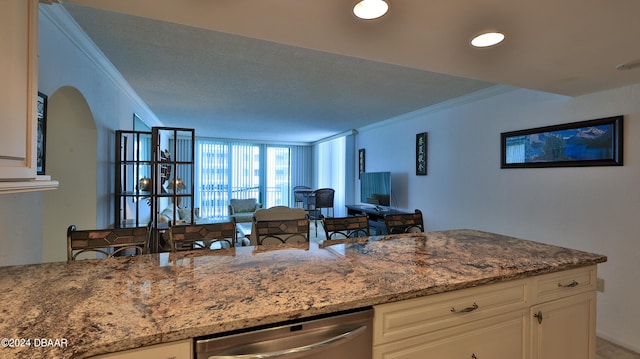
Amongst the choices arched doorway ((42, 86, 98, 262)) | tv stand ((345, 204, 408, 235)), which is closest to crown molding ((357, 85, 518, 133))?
tv stand ((345, 204, 408, 235))

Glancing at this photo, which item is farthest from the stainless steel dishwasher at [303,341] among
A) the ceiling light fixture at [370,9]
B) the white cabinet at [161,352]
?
the ceiling light fixture at [370,9]

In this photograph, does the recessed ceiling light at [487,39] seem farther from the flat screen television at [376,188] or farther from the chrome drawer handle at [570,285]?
the flat screen television at [376,188]

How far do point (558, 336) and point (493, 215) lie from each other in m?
2.13

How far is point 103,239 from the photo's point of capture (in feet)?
5.01

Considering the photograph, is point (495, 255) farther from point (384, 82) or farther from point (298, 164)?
point (298, 164)

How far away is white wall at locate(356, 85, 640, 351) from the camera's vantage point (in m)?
2.29

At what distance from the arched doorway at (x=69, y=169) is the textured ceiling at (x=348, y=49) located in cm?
66

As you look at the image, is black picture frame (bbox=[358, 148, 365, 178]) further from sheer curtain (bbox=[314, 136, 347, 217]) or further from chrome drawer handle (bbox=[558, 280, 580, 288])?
chrome drawer handle (bbox=[558, 280, 580, 288])

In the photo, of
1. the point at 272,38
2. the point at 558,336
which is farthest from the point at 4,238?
the point at 558,336

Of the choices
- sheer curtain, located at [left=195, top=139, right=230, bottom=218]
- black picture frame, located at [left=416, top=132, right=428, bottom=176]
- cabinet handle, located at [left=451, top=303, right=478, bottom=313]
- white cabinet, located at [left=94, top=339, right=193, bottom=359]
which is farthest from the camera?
sheer curtain, located at [left=195, top=139, right=230, bottom=218]

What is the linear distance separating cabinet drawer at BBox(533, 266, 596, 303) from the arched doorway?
339cm

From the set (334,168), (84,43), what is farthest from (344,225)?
(334,168)

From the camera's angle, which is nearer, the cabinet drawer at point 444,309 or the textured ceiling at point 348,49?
the cabinet drawer at point 444,309

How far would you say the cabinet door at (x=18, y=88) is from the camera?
35.6 inches
